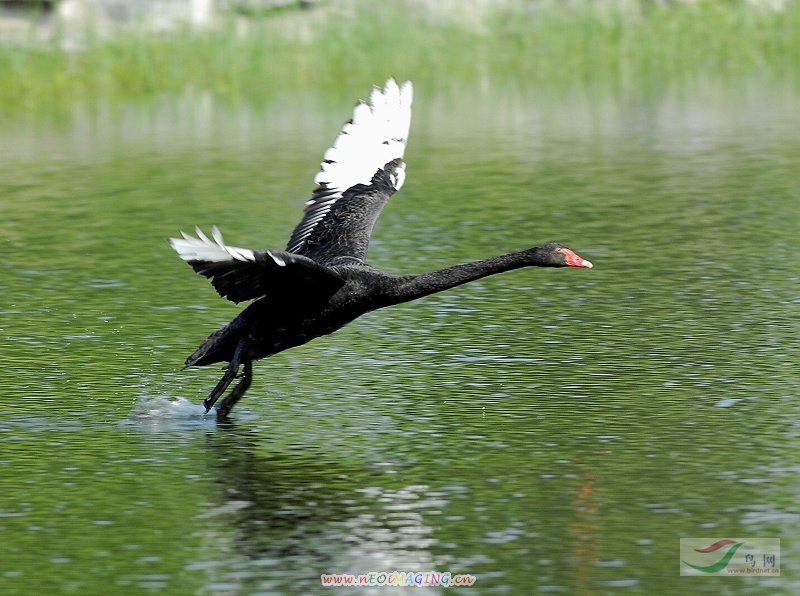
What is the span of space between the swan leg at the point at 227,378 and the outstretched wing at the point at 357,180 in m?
1.02

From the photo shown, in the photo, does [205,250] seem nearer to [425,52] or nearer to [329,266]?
[329,266]

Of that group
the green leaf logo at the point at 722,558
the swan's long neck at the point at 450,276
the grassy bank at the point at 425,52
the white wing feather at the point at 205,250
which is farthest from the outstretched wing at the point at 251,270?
the grassy bank at the point at 425,52

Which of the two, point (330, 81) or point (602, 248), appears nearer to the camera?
point (602, 248)

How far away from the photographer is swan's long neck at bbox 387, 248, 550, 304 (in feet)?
34.5

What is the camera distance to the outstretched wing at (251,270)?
900 centimetres

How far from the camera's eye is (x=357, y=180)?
12594 millimetres

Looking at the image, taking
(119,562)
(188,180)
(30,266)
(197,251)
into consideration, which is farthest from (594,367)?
(188,180)

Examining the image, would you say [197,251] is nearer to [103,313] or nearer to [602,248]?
[103,313]

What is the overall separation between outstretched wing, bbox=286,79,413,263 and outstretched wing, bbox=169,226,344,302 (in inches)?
45.1

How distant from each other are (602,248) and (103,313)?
15.8 feet

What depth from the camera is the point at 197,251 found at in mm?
9008

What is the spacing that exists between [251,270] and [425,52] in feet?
72.1

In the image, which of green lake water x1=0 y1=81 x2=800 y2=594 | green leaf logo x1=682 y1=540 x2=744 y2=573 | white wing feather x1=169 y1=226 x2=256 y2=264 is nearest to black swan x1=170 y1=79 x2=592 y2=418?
white wing feather x1=169 y1=226 x2=256 y2=264

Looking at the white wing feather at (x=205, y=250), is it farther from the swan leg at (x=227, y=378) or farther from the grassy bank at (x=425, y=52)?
the grassy bank at (x=425, y=52)
